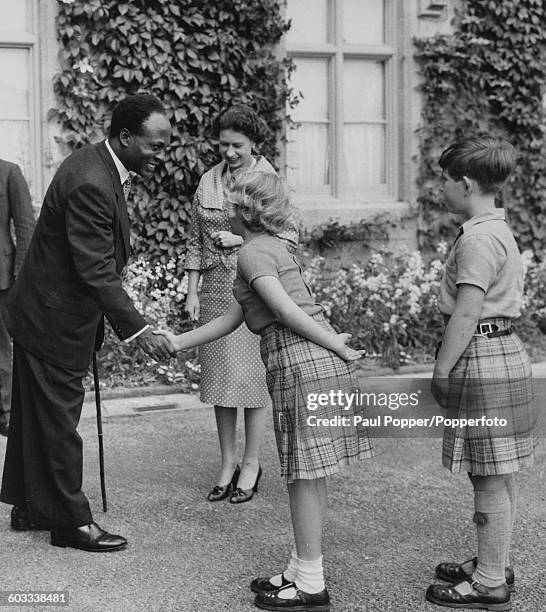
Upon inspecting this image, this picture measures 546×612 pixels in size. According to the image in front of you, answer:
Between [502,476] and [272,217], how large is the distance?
1.21 m

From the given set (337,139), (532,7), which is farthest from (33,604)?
(532,7)

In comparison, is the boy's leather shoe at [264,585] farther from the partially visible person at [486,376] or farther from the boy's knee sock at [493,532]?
the boy's knee sock at [493,532]

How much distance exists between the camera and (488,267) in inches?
127

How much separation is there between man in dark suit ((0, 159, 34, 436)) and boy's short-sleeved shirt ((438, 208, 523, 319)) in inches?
128

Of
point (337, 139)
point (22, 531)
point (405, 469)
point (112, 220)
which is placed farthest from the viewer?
point (337, 139)

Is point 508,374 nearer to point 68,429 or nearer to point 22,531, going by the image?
point 68,429

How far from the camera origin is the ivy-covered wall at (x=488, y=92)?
9102 millimetres

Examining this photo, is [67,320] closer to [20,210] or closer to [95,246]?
[95,246]

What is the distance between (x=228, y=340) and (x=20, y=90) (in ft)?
14.0

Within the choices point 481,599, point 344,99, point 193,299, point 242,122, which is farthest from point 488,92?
point 481,599

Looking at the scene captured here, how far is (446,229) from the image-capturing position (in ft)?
30.4

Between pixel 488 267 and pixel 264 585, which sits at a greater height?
pixel 488 267

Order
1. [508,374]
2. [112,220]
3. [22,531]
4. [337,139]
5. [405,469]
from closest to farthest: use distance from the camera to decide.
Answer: [508,374]
[112,220]
[22,531]
[405,469]
[337,139]

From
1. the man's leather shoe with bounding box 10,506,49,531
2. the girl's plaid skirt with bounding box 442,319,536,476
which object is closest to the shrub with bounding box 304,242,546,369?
the man's leather shoe with bounding box 10,506,49,531
